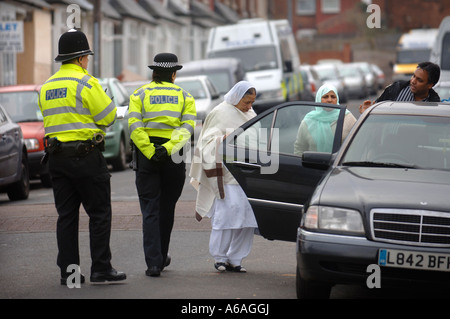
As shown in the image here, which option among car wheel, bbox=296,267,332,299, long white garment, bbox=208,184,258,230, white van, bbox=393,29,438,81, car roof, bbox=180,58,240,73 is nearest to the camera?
car wheel, bbox=296,267,332,299

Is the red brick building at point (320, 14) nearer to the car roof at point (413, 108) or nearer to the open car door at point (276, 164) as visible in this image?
the open car door at point (276, 164)

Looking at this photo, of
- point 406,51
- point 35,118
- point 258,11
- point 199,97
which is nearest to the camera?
point 35,118

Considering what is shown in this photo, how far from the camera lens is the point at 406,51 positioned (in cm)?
4928

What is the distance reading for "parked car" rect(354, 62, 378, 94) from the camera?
53041 millimetres

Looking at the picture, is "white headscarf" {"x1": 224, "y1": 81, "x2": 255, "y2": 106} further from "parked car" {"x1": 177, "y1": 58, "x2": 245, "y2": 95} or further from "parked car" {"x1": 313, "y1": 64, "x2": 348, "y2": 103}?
"parked car" {"x1": 313, "y1": 64, "x2": 348, "y2": 103}

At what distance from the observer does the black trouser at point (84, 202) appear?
789cm

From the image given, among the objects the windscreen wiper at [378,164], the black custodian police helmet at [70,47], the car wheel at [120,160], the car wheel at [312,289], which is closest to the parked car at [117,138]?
the car wheel at [120,160]

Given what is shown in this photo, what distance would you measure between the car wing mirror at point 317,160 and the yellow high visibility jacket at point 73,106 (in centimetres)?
157

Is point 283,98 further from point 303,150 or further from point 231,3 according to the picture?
point 231,3

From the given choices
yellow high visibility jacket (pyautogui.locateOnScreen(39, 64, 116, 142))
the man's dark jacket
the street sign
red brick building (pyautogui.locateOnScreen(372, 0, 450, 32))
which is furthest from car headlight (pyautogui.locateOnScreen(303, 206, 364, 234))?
red brick building (pyautogui.locateOnScreen(372, 0, 450, 32))

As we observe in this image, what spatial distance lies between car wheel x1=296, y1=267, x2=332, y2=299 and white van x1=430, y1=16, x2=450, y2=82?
13056mm

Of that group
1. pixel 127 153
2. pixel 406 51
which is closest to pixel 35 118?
pixel 127 153

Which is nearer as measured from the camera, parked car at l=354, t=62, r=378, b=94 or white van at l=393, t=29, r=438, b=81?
white van at l=393, t=29, r=438, b=81
